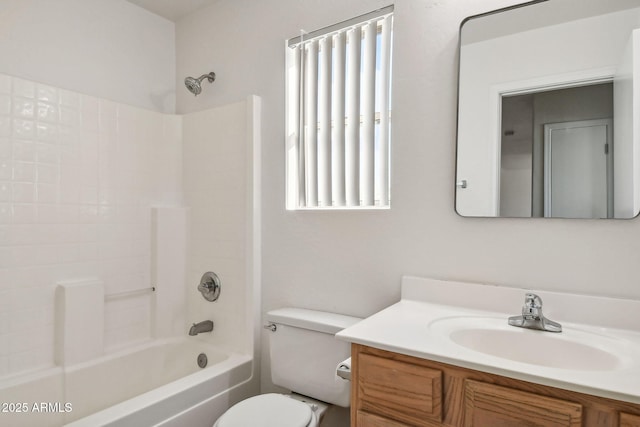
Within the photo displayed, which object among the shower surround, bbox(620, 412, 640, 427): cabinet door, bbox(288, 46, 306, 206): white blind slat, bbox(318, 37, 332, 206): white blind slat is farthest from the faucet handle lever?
the shower surround

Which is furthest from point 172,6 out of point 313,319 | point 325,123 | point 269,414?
point 269,414

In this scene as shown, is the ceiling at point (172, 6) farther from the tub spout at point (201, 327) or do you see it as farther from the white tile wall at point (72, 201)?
the tub spout at point (201, 327)

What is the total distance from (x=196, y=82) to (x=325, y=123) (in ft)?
2.79

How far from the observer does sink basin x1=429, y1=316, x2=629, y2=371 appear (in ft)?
3.34

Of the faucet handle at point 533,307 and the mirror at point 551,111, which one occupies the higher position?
the mirror at point 551,111

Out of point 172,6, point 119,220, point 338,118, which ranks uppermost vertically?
point 172,6

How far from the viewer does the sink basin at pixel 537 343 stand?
1017mm

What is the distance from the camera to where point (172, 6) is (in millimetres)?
2209

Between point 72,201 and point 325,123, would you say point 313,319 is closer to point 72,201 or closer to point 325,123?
point 325,123

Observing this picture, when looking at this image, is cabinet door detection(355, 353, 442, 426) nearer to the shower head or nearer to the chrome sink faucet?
the chrome sink faucet

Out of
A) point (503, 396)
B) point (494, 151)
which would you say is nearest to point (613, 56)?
point (494, 151)

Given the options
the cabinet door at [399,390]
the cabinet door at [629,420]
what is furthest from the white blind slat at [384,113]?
the cabinet door at [629,420]

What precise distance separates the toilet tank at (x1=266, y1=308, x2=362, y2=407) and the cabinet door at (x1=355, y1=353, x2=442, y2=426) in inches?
17.7

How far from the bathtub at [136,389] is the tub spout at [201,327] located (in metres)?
0.10
